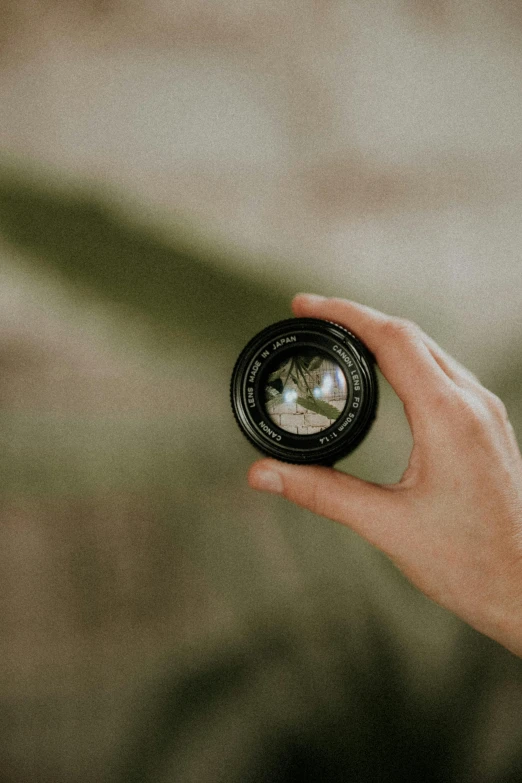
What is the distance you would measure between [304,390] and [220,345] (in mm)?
177

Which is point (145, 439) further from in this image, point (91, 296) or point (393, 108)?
point (393, 108)

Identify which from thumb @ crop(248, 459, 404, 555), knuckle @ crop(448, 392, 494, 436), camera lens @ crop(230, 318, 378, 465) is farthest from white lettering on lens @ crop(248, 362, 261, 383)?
knuckle @ crop(448, 392, 494, 436)

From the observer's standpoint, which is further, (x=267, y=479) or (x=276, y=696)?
(x=276, y=696)

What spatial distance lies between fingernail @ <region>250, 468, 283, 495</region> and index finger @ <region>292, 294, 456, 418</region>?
181mm

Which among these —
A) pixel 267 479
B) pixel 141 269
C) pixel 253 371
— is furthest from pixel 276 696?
pixel 141 269

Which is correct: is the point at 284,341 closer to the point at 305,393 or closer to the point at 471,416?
the point at 305,393

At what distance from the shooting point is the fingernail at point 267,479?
0.69m

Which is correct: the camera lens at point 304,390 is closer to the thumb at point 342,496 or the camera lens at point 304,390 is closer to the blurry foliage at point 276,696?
the thumb at point 342,496

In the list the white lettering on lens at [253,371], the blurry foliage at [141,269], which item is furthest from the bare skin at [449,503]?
the blurry foliage at [141,269]

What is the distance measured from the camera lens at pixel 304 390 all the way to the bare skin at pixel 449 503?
0.04m

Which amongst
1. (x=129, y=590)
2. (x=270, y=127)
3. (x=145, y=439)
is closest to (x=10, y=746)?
(x=129, y=590)

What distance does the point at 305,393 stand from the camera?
0.76 m

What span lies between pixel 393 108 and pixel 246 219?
11.9 inches

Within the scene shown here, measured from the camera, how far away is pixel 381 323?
73cm
